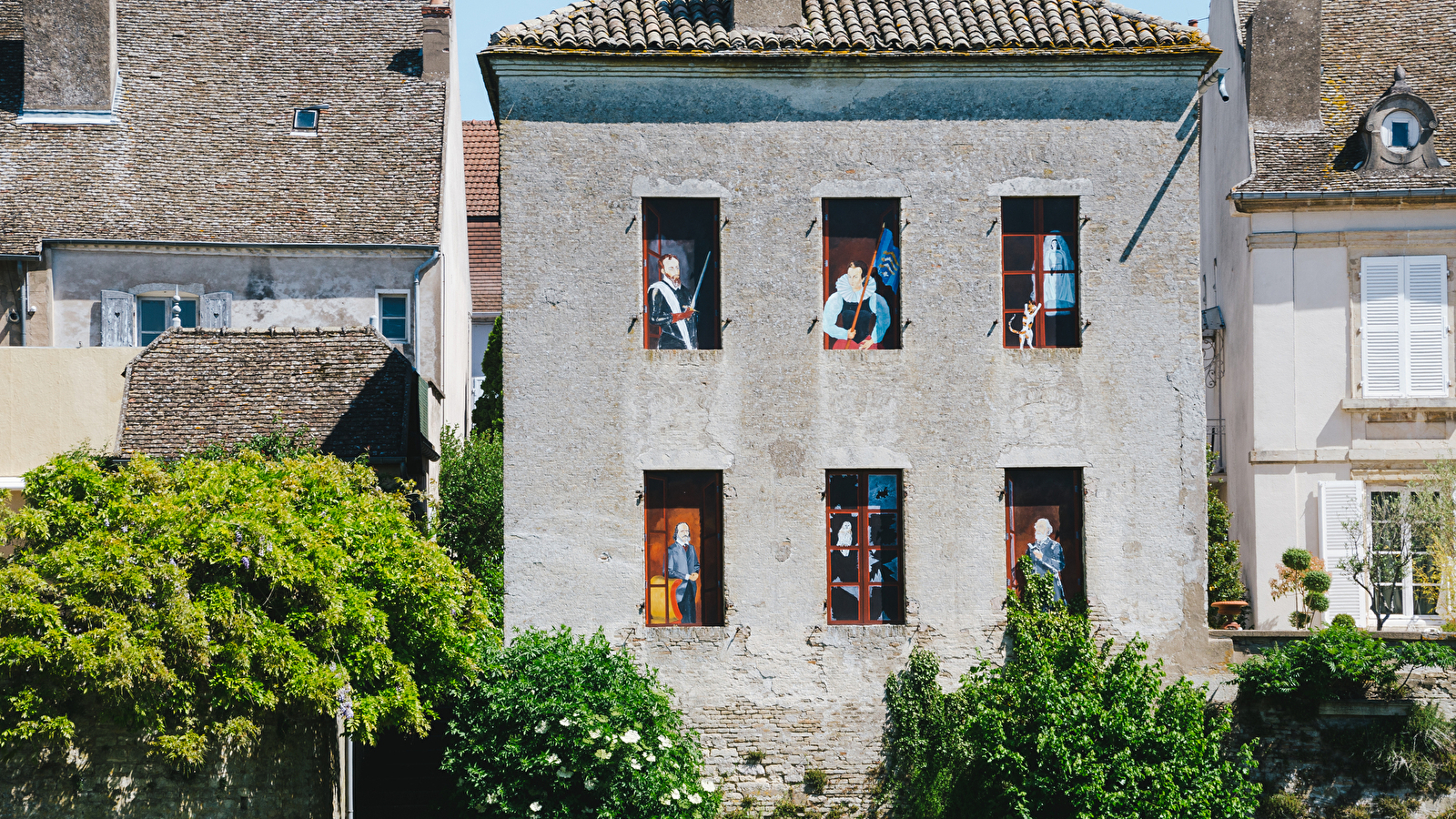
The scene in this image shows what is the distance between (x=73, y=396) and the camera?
1931cm

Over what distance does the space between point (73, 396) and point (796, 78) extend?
11.2 metres

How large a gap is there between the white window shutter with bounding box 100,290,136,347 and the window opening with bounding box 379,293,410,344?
13.1 ft

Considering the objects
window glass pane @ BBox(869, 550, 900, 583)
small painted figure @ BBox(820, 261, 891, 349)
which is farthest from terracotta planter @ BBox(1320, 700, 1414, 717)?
small painted figure @ BBox(820, 261, 891, 349)

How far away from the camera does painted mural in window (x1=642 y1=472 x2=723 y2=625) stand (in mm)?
15203

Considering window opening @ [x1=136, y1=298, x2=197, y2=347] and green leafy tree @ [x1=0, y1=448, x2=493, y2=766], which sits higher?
window opening @ [x1=136, y1=298, x2=197, y2=347]

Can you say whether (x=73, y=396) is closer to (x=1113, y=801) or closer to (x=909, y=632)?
(x=909, y=632)

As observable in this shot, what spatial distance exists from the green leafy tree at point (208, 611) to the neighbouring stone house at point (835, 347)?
64.3 inches

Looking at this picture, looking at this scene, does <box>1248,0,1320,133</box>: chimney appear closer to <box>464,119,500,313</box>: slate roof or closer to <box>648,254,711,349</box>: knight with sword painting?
<box>648,254,711,349</box>: knight with sword painting

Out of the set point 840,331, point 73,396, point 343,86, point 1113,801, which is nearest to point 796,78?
point 840,331

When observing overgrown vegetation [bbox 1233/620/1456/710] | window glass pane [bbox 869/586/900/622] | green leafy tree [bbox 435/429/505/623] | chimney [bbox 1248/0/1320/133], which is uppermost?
chimney [bbox 1248/0/1320/133]

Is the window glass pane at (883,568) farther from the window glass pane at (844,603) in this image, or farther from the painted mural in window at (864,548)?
the window glass pane at (844,603)

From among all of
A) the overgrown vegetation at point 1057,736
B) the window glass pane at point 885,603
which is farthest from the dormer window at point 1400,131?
the window glass pane at point 885,603

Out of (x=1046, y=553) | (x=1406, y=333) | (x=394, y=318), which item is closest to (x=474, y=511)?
(x=394, y=318)

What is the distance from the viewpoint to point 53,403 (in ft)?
62.9
